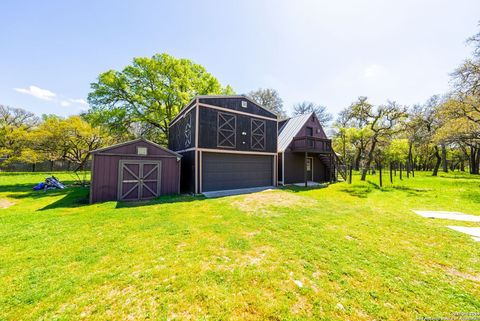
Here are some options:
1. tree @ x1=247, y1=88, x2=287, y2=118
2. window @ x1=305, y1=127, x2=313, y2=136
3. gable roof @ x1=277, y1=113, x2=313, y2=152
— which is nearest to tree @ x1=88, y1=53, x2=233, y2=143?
gable roof @ x1=277, y1=113, x2=313, y2=152

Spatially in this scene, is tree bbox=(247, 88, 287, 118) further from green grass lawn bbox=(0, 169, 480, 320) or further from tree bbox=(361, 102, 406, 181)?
green grass lawn bbox=(0, 169, 480, 320)

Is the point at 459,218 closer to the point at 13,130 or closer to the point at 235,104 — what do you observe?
the point at 235,104

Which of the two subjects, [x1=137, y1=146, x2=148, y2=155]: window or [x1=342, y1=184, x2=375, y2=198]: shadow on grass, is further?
[x1=342, y1=184, x2=375, y2=198]: shadow on grass

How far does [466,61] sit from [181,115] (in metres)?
20.0

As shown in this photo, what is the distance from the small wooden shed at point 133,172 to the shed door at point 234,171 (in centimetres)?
173

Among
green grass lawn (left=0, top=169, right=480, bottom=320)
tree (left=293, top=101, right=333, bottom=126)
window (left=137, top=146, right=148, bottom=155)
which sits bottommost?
green grass lawn (left=0, top=169, right=480, bottom=320)

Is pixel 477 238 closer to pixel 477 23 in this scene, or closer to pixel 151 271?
pixel 151 271

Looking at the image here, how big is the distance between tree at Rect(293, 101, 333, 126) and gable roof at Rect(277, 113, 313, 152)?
1670 cm

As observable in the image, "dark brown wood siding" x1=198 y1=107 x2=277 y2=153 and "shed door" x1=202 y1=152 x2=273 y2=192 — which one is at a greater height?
"dark brown wood siding" x1=198 y1=107 x2=277 y2=153

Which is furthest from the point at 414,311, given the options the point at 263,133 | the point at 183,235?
the point at 263,133

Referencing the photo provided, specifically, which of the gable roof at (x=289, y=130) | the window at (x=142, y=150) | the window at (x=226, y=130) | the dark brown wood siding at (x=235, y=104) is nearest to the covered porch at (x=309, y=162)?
the gable roof at (x=289, y=130)

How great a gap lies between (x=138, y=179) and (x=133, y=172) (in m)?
0.41

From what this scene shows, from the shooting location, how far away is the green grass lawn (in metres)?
2.23

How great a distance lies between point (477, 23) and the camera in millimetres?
11422
